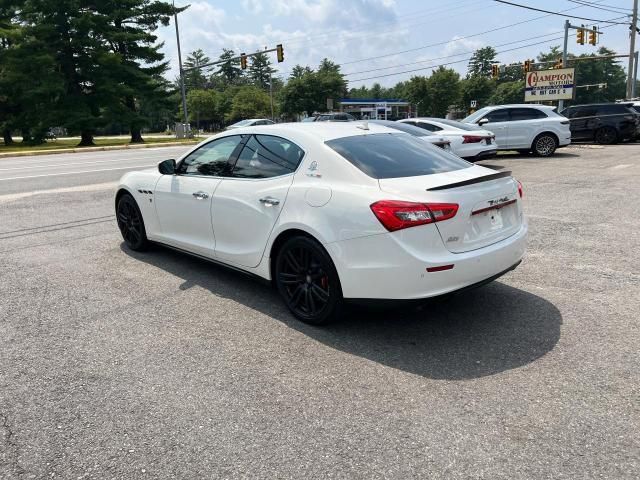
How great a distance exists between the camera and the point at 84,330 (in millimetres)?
4074

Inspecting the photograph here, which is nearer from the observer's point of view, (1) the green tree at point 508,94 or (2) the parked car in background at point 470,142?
(2) the parked car in background at point 470,142

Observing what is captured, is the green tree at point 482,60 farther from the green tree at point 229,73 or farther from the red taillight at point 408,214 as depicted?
the red taillight at point 408,214

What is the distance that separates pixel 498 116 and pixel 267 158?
13840 millimetres

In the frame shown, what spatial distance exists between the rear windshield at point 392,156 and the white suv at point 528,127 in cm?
1277

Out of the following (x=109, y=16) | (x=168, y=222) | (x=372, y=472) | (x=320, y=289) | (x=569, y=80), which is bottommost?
(x=372, y=472)

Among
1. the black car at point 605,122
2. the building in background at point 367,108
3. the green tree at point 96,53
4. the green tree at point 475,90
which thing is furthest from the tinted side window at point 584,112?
the green tree at point 475,90

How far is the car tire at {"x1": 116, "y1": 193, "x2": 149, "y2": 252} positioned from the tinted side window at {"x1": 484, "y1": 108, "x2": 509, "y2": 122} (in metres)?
13.3

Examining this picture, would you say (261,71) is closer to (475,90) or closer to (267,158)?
(475,90)

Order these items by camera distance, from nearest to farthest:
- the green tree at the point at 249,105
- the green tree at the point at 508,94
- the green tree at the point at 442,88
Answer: the green tree at the point at 249,105, the green tree at the point at 442,88, the green tree at the point at 508,94

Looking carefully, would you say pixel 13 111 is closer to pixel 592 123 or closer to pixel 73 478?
pixel 592 123

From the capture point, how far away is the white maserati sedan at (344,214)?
3.45 meters

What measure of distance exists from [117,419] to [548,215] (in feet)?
22.2

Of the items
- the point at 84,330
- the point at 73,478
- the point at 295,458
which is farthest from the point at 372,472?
the point at 84,330

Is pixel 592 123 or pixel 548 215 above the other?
→ pixel 592 123
